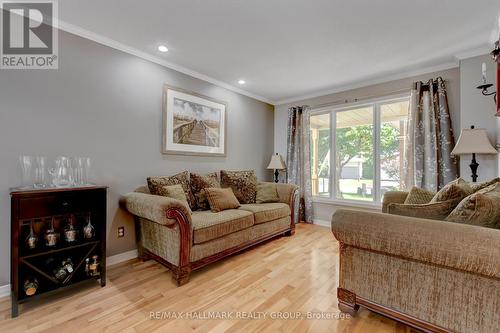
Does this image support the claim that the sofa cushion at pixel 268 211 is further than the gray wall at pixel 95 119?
Yes

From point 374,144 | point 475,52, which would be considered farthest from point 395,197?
point 475,52

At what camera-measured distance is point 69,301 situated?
181 cm

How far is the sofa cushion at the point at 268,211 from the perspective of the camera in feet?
9.58

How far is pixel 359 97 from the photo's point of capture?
3.76 meters

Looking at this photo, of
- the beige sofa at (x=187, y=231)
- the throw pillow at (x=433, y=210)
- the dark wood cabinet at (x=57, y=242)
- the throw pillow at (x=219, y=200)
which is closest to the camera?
the throw pillow at (x=433, y=210)

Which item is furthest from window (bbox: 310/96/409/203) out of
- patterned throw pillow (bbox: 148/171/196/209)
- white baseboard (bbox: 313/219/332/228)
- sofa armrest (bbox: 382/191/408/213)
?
patterned throw pillow (bbox: 148/171/196/209)

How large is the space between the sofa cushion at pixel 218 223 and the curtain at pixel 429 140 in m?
2.34

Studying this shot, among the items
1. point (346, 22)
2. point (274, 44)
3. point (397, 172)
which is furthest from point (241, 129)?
point (397, 172)

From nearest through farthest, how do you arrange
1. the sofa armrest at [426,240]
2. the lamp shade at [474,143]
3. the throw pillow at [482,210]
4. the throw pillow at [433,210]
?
the sofa armrest at [426,240] → the throw pillow at [482,210] → the throw pillow at [433,210] → the lamp shade at [474,143]

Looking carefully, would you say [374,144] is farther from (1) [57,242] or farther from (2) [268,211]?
(1) [57,242]

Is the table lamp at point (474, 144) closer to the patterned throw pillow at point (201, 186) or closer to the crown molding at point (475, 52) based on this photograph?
the crown molding at point (475, 52)

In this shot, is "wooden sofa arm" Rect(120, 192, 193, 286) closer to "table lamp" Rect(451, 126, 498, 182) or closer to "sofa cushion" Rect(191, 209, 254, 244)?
"sofa cushion" Rect(191, 209, 254, 244)

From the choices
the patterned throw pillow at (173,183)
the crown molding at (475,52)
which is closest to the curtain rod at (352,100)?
the crown molding at (475,52)

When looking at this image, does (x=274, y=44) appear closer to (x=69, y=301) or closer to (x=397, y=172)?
(x=397, y=172)
